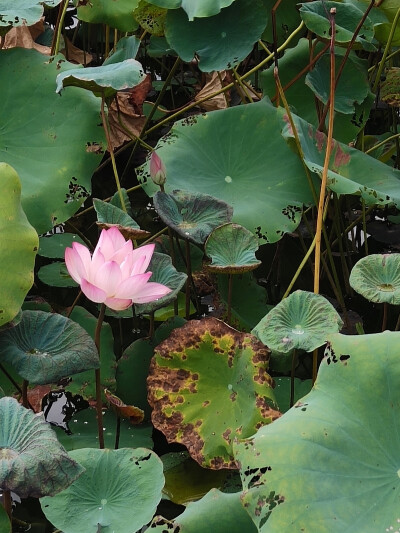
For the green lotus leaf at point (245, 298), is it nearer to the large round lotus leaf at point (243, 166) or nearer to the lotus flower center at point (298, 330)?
the large round lotus leaf at point (243, 166)

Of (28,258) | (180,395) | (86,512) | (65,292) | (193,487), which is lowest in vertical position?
(65,292)

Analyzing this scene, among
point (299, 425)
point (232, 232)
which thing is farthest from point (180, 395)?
point (299, 425)

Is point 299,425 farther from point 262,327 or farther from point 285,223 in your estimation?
point 285,223

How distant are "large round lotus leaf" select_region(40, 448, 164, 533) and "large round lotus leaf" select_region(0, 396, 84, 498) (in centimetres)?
14

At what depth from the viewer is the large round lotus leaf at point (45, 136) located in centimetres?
193

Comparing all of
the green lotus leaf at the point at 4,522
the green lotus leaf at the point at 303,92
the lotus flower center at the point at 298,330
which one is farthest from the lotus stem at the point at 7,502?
the green lotus leaf at the point at 303,92

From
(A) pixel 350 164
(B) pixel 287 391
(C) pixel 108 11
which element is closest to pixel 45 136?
(C) pixel 108 11

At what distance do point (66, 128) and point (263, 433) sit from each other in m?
1.07

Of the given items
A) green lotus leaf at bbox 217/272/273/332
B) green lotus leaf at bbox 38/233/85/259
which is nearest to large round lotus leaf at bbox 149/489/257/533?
green lotus leaf at bbox 217/272/273/332

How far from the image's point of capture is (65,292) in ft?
7.25

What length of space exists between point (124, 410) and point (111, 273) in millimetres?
412

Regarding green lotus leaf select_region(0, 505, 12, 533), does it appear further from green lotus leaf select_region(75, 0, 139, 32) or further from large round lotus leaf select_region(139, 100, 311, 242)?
green lotus leaf select_region(75, 0, 139, 32)

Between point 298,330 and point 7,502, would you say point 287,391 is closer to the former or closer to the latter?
point 298,330

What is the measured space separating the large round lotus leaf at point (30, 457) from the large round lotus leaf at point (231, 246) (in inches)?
23.0
